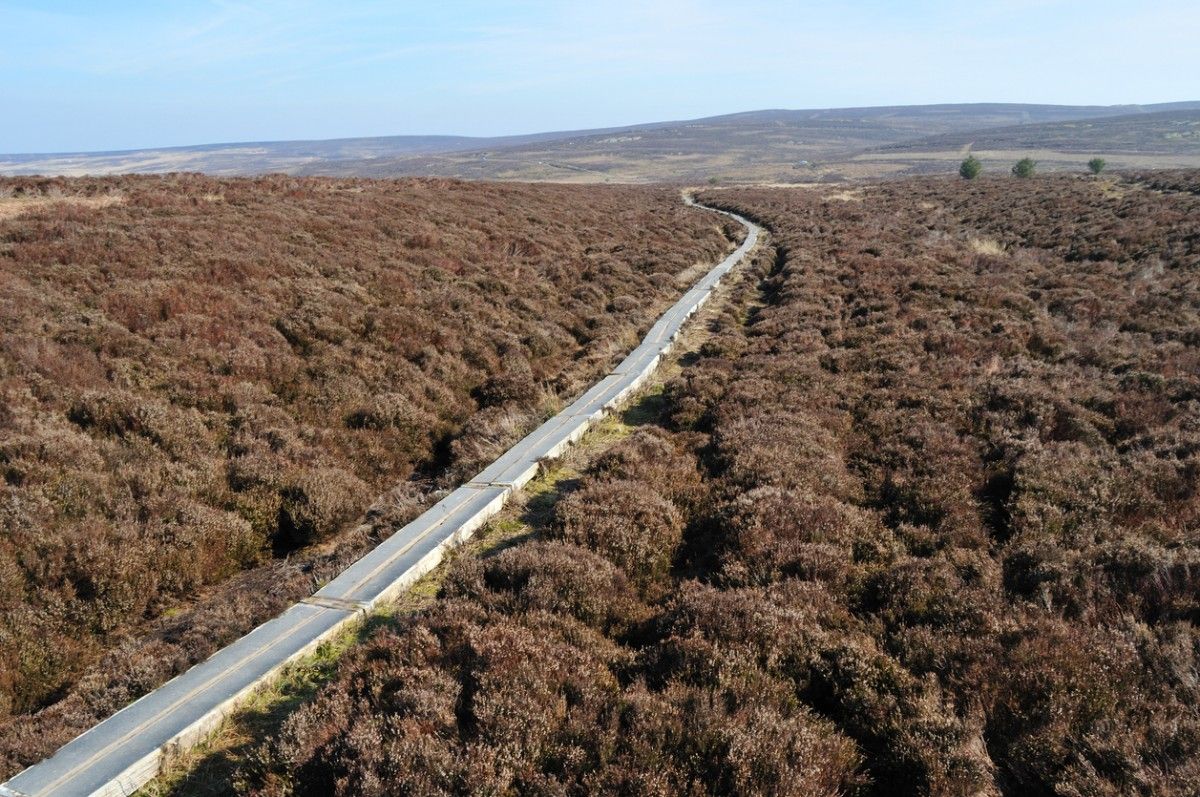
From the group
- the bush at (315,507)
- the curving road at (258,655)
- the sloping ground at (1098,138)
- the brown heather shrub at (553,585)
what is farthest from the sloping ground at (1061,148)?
the brown heather shrub at (553,585)

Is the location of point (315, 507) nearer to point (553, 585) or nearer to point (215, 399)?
point (215, 399)

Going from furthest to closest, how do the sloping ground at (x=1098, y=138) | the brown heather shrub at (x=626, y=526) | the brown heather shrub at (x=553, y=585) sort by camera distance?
the sloping ground at (x=1098, y=138)
the brown heather shrub at (x=626, y=526)
the brown heather shrub at (x=553, y=585)

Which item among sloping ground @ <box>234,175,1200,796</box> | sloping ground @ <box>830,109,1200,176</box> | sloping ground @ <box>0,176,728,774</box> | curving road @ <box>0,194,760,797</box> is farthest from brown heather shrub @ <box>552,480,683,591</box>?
sloping ground @ <box>830,109,1200,176</box>

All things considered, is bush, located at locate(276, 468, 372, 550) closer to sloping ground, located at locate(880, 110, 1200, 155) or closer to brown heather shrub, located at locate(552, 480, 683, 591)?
brown heather shrub, located at locate(552, 480, 683, 591)

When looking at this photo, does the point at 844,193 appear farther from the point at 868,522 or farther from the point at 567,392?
the point at 868,522

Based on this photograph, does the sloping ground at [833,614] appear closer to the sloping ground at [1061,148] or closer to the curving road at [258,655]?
the curving road at [258,655]

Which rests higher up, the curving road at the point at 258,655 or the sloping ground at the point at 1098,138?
the sloping ground at the point at 1098,138

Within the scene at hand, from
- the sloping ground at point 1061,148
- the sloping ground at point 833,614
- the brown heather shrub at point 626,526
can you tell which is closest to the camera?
the sloping ground at point 833,614
